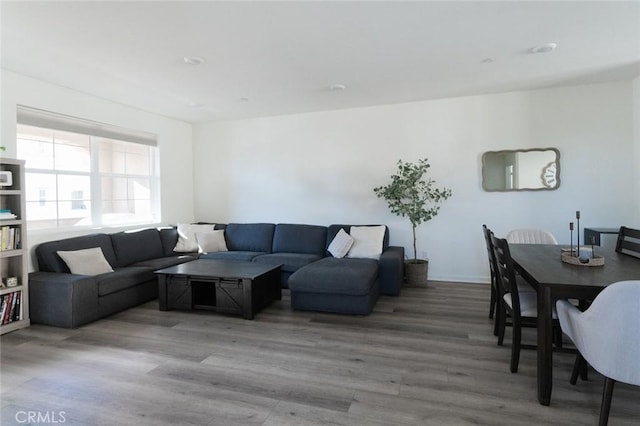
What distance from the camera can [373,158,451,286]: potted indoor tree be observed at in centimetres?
474

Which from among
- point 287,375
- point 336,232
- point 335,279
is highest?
point 336,232

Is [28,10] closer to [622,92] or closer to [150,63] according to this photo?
[150,63]

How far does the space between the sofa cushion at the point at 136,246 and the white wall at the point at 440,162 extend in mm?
1393

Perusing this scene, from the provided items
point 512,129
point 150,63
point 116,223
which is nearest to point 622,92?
point 512,129

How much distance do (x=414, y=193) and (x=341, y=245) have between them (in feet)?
4.11

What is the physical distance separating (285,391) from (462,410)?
42.3 inches

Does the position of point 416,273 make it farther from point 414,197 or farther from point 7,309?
point 7,309

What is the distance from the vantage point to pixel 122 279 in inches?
153

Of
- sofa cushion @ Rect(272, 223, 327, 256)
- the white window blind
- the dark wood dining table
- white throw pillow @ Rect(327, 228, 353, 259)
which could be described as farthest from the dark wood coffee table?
the dark wood dining table

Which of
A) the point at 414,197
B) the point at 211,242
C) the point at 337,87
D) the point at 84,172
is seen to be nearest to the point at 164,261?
the point at 211,242

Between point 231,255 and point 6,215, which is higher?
point 6,215

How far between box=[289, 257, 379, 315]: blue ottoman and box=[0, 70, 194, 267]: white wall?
2889 millimetres

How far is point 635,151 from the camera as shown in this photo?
4289mm

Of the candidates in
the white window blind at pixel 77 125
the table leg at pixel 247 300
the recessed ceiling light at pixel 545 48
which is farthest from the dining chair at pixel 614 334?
the white window blind at pixel 77 125
